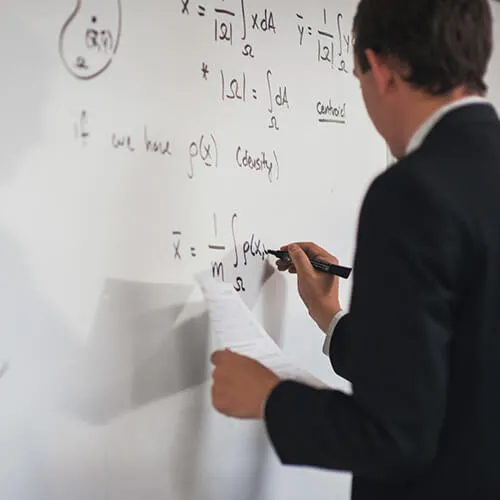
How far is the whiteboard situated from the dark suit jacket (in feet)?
0.77

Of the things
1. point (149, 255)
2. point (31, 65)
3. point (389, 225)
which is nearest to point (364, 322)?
point (389, 225)

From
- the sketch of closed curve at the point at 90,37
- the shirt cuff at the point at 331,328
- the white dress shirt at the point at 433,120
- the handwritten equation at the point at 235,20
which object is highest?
the handwritten equation at the point at 235,20

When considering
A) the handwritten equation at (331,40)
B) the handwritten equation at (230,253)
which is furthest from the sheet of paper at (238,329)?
the handwritten equation at (331,40)

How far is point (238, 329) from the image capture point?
793 mm

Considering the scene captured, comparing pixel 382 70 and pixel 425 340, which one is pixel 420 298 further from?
pixel 382 70

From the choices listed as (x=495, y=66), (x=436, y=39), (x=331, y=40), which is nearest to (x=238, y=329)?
(x=436, y=39)

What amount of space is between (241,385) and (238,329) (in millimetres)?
134

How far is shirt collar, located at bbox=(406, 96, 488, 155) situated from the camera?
621 mm

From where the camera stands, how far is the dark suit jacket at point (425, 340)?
54cm

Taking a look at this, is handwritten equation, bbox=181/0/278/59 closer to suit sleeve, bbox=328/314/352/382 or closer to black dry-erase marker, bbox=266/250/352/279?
black dry-erase marker, bbox=266/250/352/279

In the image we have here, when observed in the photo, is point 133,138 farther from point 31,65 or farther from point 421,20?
point 421,20

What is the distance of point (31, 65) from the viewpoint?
0.66m

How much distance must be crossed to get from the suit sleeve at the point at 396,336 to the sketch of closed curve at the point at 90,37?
0.34 m

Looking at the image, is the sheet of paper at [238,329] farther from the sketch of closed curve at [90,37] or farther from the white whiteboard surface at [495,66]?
the white whiteboard surface at [495,66]
